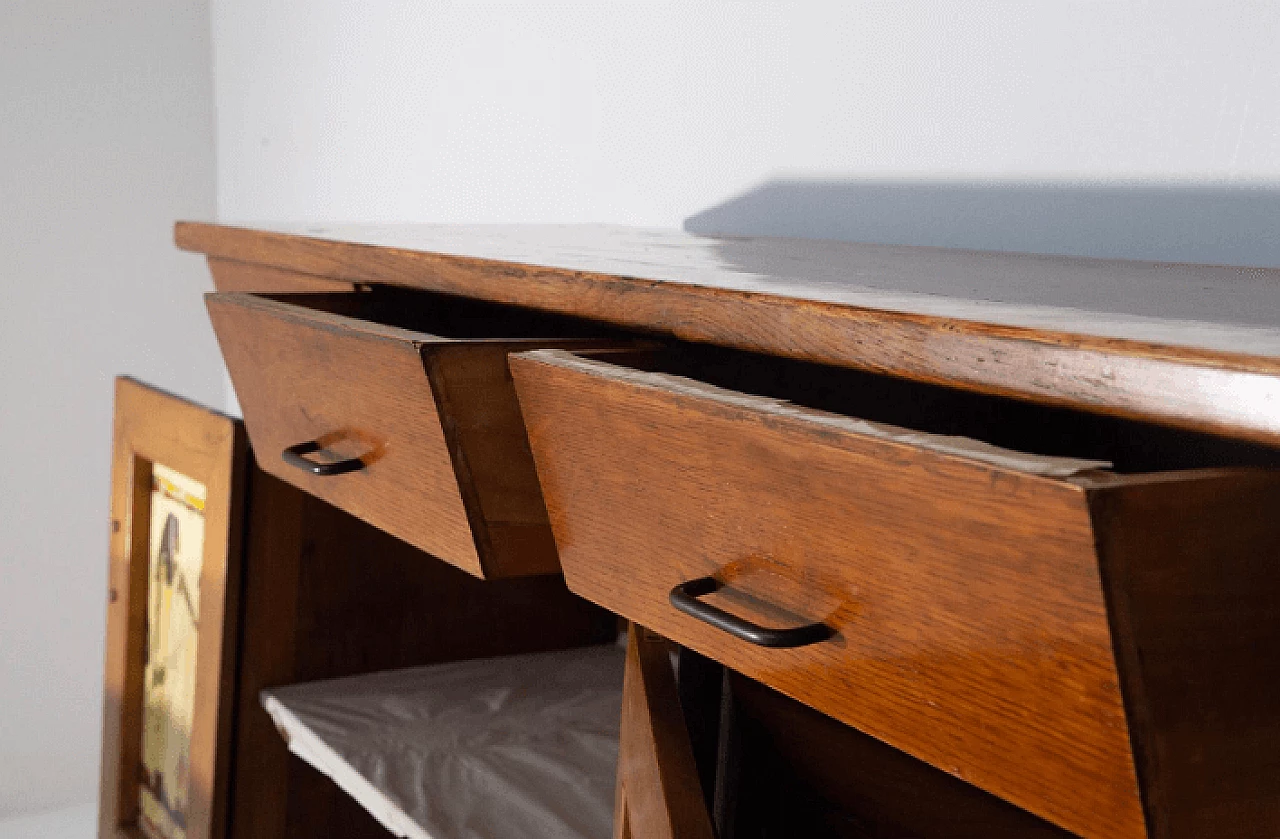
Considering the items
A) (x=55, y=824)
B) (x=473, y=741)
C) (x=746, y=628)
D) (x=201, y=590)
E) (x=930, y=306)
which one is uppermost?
(x=930, y=306)

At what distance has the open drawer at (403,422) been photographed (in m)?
0.68

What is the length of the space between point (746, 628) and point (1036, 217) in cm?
61

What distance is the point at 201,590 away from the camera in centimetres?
120

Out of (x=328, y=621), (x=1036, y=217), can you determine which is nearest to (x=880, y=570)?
(x=1036, y=217)

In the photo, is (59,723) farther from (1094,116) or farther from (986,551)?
(986,551)

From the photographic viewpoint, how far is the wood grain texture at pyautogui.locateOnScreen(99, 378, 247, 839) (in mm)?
1158

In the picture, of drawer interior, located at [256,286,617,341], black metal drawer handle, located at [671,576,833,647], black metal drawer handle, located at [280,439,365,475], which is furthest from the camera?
drawer interior, located at [256,286,617,341]

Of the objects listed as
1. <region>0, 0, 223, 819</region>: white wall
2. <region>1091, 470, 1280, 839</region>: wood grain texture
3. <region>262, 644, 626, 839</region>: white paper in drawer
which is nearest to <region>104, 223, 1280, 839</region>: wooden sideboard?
<region>1091, 470, 1280, 839</region>: wood grain texture

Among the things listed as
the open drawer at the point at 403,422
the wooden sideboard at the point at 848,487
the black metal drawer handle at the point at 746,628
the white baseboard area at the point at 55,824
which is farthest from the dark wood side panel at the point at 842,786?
the white baseboard area at the point at 55,824

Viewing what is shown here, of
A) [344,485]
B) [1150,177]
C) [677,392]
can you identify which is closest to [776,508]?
[677,392]

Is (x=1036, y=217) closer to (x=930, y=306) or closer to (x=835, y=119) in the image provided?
(x=835, y=119)

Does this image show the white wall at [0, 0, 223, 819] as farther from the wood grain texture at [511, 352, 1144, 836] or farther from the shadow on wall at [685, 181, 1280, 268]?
the wood grain texture at [511, 352, 1144, 836]

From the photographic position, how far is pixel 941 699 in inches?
17.1

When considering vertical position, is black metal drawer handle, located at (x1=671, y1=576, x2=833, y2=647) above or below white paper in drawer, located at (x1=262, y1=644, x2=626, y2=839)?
above
